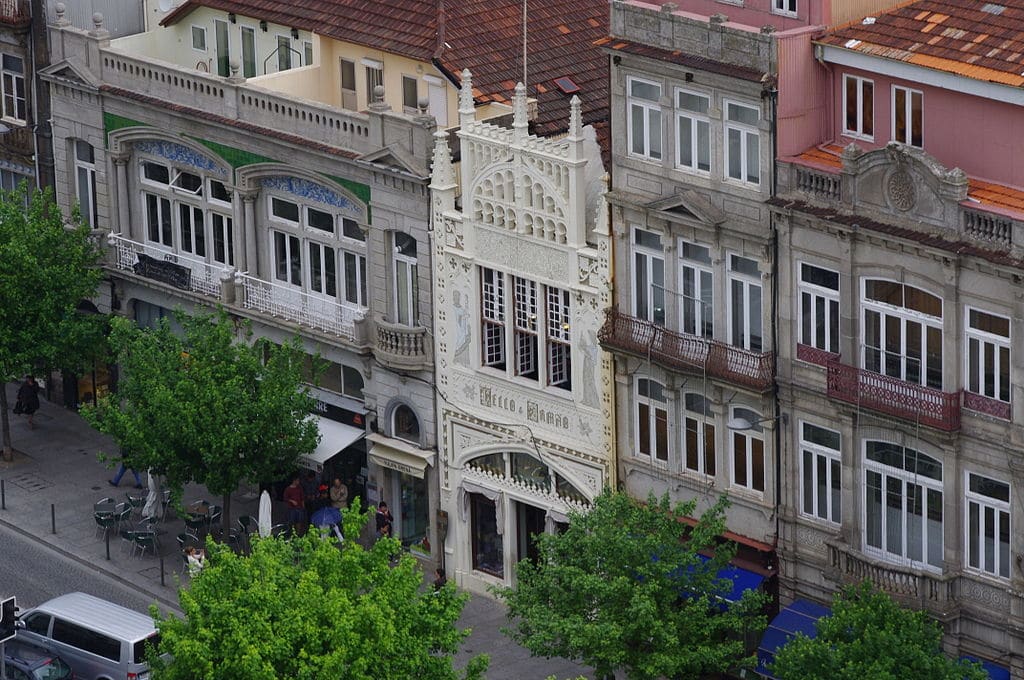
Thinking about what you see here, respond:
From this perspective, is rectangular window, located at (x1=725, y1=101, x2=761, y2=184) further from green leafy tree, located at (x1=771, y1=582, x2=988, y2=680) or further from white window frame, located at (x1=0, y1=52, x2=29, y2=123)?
white window frame, located at (x1=0, y1=52, x2=29, y2=123)

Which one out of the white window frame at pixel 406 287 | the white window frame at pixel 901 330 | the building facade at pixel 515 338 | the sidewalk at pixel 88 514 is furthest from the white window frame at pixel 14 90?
the white window frame at pixel 901 330

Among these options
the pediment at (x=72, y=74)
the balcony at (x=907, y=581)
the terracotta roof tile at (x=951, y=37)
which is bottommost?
the balcony at (x=907, y=581)

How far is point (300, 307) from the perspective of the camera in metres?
81.2

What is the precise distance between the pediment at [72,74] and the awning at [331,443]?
1330 cm

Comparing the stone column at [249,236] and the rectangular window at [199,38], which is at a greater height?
the rectangular window at [199,38]

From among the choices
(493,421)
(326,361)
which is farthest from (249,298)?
(493,421)

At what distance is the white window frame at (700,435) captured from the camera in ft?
231

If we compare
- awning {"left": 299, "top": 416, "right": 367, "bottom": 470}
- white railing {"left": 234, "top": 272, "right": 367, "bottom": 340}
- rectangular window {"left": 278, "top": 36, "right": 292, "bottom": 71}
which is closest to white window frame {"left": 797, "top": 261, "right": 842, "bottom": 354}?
white railing {"left": 234, "top": 272, "right": 367, "bottom": 340}

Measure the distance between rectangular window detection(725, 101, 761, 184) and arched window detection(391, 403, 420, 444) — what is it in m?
15.1

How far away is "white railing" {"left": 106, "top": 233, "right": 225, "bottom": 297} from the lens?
275 ft

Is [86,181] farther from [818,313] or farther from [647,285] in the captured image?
[818,313]

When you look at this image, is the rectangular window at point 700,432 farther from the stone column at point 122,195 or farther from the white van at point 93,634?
the stone column at point 122,195

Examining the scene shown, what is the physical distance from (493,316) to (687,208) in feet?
28.7

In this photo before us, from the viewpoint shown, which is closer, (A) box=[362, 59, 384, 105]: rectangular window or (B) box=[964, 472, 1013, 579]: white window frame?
(B) box=[964, 472, 1013, 579]: white window frame
